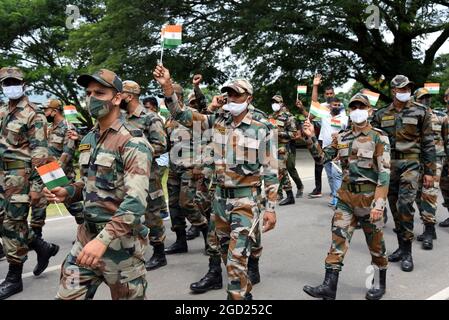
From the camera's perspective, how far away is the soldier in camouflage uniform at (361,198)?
14.8 feet

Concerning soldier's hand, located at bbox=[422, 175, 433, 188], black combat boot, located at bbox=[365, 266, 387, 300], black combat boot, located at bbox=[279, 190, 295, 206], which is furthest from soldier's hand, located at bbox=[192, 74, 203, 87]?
black combat boot, located at bbox=[279, 190, 295, 206]

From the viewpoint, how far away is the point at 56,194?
10.6ft

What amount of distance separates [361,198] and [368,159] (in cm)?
39

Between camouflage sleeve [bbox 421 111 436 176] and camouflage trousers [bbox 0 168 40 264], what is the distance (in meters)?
4.50

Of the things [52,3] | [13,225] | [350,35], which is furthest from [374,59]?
[13,225]

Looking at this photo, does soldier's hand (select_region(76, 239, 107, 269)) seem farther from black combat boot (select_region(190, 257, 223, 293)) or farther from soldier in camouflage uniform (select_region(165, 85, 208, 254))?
soldier in camouflage uniform (select_region(165, 85, 208, 254))

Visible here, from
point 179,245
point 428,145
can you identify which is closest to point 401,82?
point 428,145

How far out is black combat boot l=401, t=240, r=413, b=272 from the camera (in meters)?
5.37

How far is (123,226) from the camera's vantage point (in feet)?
9.07

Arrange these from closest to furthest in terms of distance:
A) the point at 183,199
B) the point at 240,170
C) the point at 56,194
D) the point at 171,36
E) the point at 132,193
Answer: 1. the point at 132,193
2. the point at 56,194
3. the point at 240,170
4. the point at 171,36
5. the point at 183,199

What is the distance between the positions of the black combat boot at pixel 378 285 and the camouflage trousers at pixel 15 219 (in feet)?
11.3

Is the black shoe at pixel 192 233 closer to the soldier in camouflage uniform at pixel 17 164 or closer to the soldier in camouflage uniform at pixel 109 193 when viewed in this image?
the soldier in camouflage uniform at pixel 17 164

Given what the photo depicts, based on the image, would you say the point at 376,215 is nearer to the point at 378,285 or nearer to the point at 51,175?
the point at 378,285
